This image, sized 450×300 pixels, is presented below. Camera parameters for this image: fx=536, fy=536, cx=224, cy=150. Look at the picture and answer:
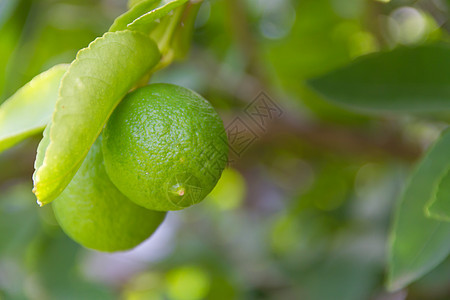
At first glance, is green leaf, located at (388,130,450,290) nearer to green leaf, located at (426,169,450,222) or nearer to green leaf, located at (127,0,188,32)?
green leaf, located at (426,169,450,222)

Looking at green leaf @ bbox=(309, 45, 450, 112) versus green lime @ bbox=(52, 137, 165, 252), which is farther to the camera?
green leaf @ bbox=(309, 45, 450, 112)

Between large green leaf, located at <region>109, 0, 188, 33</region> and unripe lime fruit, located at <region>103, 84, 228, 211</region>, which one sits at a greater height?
large green leaf, located at <region>109, 0, 188, 33</region>

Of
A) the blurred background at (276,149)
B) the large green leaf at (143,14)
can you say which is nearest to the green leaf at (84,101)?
the large green leaf at (143,14)

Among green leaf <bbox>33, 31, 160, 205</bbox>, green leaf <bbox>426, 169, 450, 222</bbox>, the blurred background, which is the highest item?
green leaf <bbox>33, 31, 160, 205</bbox>

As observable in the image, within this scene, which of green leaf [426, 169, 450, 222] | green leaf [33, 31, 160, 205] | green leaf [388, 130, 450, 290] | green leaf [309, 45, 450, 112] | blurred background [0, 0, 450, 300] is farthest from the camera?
blurred background [0, 0, 450, 300]

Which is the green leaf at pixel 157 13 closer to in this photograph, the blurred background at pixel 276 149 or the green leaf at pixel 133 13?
the green leaf at pixel 133 13

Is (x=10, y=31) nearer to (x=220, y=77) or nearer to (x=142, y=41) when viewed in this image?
(x=220, y=77)

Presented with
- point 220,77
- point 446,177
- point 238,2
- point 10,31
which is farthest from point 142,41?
point 220,77

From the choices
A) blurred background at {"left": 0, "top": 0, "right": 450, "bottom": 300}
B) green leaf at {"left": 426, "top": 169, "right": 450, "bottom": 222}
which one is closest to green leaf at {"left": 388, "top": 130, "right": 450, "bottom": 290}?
green leaf at {"left": 426, "top": 169, "right": 450, "bottom": 222}
